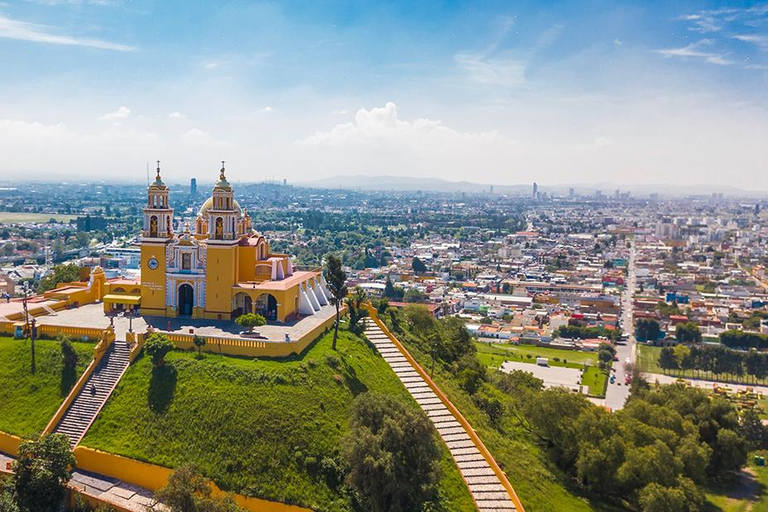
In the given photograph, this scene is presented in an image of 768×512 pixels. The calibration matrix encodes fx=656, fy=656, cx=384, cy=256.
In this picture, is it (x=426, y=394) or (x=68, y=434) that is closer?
(x=68, y=434)

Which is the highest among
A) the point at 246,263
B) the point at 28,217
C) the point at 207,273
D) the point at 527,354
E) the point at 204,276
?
the point at 246,263

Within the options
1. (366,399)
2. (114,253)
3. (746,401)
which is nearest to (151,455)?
(366,399)

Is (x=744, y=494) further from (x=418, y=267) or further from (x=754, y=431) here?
(x=418, y=267)

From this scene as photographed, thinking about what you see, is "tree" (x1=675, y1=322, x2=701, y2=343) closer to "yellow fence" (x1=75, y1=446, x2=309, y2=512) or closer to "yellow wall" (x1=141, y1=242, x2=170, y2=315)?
"yellow wall" (x1=141, y1=242, x2=170, y2=315)

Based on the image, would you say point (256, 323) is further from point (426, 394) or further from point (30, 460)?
point (30, 460)

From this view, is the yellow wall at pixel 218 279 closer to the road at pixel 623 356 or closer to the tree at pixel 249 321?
the tree at pixel 249 321

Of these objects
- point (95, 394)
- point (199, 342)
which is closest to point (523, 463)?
point (199, 342)

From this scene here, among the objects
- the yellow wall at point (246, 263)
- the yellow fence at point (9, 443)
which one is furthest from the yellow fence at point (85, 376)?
the yellow wall at point (246, 263)
